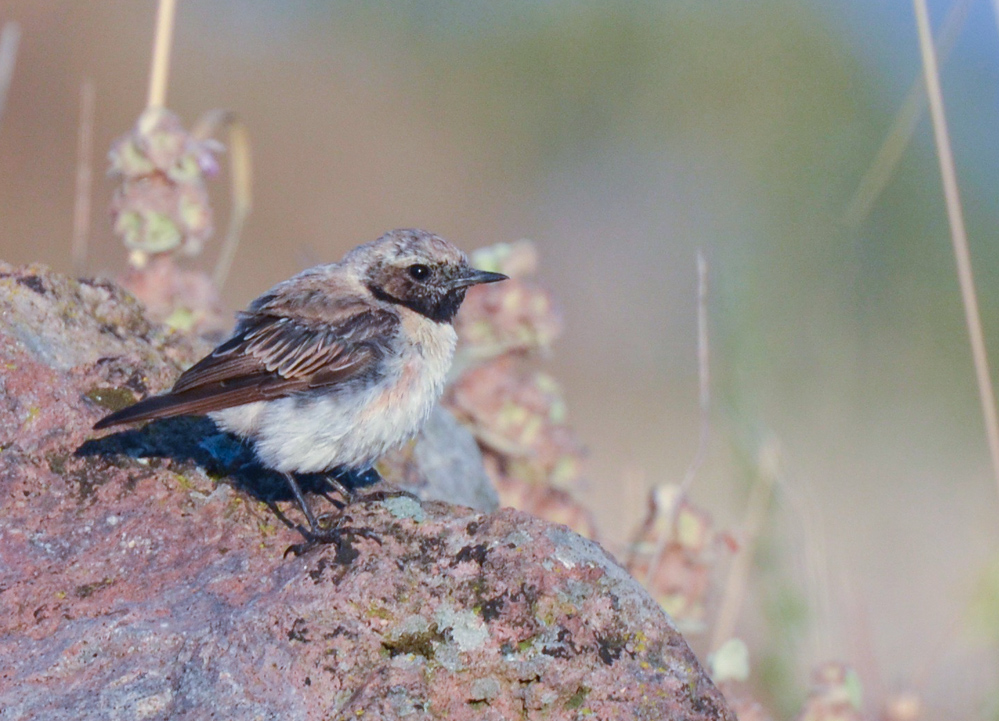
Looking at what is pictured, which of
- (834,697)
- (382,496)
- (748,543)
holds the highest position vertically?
(382,496)

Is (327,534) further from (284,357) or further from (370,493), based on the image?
(284,357)

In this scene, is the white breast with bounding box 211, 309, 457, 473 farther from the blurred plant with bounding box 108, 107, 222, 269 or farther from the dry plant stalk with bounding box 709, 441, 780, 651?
the dry plant stalk with bounding box 709, 441, 780, 651

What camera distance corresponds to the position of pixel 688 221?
44.5ft

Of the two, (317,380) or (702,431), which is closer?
(317,380)

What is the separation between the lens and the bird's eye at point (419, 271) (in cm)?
493

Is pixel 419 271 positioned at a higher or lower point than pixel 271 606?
higher

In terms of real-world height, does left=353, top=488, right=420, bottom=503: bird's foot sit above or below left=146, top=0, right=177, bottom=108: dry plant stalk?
below

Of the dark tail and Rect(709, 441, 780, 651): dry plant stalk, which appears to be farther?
Rect(709, 441, 780, 651): dry plant stalk

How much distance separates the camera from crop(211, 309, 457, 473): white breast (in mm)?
4102

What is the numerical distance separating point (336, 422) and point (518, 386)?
130 cm

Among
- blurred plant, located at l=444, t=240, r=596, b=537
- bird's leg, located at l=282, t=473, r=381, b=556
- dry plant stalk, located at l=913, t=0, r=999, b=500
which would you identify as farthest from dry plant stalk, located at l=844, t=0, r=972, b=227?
bird's leg, located at l=282, t=473, r=381, b=556

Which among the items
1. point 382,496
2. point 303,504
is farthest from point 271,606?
point 382,496

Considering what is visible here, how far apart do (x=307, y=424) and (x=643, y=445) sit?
614cm

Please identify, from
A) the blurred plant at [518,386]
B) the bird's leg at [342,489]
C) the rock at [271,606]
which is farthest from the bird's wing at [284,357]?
the blurred plant at [518,386]
